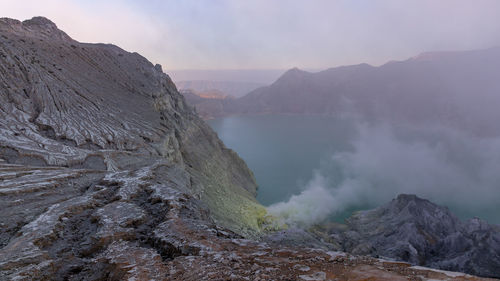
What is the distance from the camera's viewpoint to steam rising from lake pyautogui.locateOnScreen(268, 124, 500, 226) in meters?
33.5

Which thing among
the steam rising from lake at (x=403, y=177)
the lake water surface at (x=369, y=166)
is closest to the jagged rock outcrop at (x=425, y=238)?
the steam rising from lake at (x=403, y=177)

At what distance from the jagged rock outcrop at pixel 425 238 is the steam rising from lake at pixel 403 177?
5.69 m

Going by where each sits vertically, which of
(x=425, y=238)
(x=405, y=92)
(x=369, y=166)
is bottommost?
(x=425, y=238)

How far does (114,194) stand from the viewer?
8570mm

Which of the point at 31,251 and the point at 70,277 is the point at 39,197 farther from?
the point at 70,277

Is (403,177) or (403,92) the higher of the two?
(403,92)

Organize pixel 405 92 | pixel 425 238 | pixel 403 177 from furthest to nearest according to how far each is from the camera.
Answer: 1. pixel 405 92
2. pixel 403 177
3. pixel 425 238

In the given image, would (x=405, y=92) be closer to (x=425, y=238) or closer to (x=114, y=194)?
(x=425, y=238)

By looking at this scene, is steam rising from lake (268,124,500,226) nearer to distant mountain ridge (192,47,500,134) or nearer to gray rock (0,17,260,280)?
gray rock (0,17,260,280)

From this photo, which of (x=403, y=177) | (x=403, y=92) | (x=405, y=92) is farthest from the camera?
(x=403, y=92)

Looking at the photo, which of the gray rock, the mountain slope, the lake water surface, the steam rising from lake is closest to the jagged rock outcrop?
the steam rising from lake

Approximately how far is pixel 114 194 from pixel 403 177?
47.1 m

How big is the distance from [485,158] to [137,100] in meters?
65.7

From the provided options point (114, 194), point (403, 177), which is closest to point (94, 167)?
point (114, 194)
